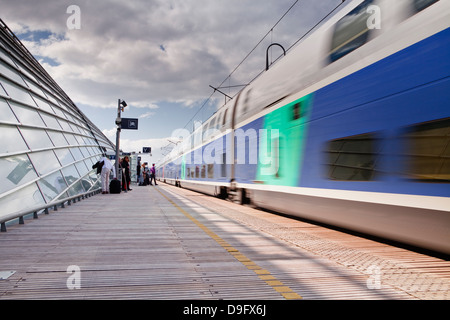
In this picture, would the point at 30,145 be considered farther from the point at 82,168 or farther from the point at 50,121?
the point at 82,168

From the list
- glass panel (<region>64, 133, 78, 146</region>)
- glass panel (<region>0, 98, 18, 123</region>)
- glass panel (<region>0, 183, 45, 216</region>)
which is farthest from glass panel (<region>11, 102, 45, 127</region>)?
glass panel (<region>64, 133, 78, 146</region>)

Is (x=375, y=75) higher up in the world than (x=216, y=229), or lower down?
higher up

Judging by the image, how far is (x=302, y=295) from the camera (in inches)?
116

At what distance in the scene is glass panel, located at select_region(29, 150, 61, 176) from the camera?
9866mm

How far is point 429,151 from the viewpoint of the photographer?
398 centimetres

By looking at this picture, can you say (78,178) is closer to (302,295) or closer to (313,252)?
(313,252)

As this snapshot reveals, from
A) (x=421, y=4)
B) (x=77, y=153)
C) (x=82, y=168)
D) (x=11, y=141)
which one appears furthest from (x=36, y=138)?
(x=421, y=4)

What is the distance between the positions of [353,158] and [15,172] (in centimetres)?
730

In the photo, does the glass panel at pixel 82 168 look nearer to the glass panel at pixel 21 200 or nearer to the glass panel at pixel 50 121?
the glass panel at pixel 50 121

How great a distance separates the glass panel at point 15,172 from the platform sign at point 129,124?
9.95 metres

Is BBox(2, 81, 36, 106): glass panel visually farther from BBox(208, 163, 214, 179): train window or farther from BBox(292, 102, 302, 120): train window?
BBox(292, 102, 302, 120): train window
